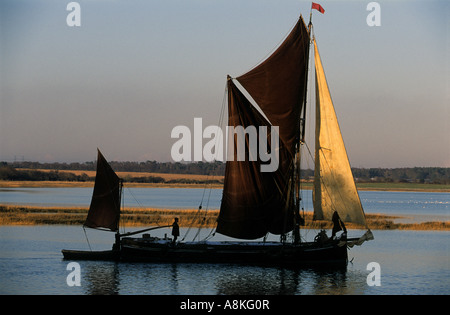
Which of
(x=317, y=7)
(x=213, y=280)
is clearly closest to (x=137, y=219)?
(x=213, y=280)

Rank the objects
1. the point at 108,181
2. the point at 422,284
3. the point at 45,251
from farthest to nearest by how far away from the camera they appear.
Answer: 1. the point at 45,251
2. the point at 108,181
3. the point at 422,284

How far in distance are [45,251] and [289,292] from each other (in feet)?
69.4

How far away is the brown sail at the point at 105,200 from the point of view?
4403 cm

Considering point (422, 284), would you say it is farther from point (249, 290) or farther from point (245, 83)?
point (245, 83)

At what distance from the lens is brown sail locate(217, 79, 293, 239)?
140 ft

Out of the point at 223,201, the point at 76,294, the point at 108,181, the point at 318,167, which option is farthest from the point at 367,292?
the point at 108,181

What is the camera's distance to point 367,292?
35625 millimetres

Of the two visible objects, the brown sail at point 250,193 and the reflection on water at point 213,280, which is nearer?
the reflection on water at point 213,280

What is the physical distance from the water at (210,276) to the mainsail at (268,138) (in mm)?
3300

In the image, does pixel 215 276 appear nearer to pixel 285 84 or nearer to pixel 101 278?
pixel 101 278

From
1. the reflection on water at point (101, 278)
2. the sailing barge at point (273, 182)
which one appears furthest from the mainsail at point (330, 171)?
the reflection on water at point (101, 278)

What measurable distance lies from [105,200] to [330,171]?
15.3 metres

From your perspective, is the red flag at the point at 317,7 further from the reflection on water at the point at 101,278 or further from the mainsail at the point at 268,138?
the reflection on water at the point at 101,278

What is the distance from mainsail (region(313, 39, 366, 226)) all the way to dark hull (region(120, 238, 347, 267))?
2.96m
